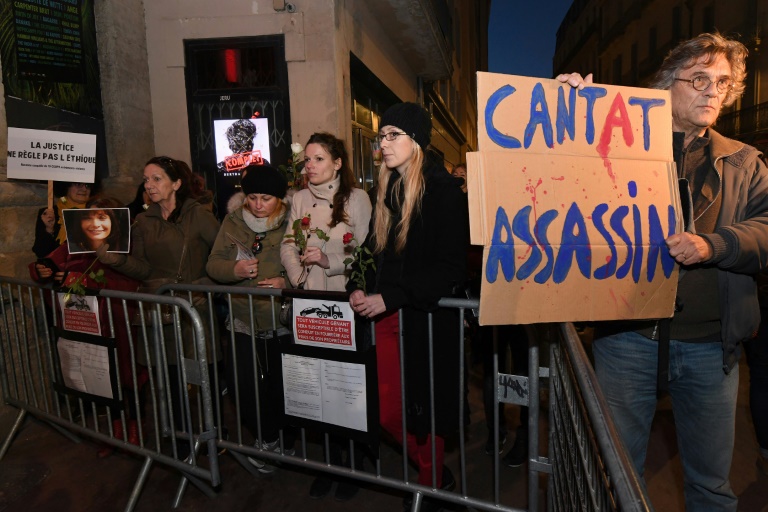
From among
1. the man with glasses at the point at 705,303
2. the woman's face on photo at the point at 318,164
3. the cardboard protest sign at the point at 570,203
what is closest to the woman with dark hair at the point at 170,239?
the woman's face on photo at the point at 318,164

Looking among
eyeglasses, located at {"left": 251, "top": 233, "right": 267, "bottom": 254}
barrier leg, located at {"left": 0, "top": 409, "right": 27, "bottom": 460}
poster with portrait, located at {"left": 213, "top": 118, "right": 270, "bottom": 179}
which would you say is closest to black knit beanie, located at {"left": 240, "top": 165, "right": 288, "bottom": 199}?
eyeglasses, located at {"left": 251, "top": 233, "right": 267, "bottom": 254}

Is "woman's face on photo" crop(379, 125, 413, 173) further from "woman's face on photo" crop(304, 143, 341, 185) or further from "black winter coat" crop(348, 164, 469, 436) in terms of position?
"woman's face on photo" crop(304, 143, 341, 185)

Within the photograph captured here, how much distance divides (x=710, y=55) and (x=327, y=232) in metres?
2.27

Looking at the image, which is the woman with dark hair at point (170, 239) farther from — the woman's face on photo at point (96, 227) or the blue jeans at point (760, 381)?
the blue jeans at point (760, 381)

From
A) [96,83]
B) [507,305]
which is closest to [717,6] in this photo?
[96,83]

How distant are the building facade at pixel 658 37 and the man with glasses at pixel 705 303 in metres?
0.40

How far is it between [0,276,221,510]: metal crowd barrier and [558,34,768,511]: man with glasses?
2.32 m

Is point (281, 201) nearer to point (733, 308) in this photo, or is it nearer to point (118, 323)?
point (118, 323)

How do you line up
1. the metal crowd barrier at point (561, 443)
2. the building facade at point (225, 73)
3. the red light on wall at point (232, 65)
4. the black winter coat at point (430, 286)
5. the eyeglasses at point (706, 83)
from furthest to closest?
the red light on wall at point (232, 65), the building facade at point (225, 73), the black winter coat at point (430, 286), the eyeglasses at point (706, 83), the metal crowd barrier at point (561, 443)

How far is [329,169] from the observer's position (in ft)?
11.7

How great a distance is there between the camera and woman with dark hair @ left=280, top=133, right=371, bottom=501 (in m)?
3.43

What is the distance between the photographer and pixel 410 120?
283 centimetres

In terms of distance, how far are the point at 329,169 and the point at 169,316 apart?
152cm

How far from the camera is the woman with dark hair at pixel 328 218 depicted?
3428 mm
